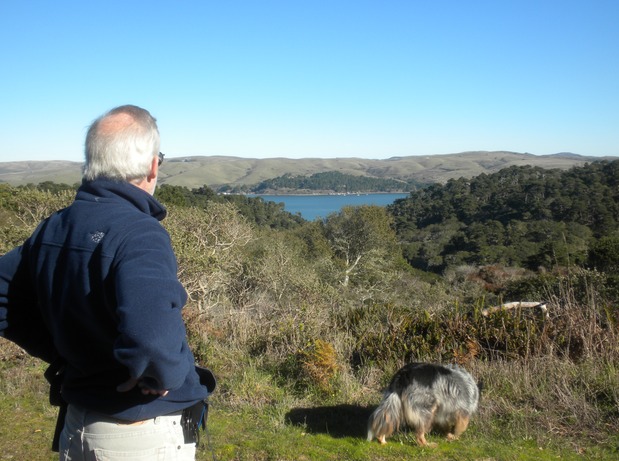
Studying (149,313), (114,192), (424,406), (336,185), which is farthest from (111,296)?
(336,185)

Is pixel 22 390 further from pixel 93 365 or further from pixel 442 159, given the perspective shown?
pixel 442 159

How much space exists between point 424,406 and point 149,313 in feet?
11.3

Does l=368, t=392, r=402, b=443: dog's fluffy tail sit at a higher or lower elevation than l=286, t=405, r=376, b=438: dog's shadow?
higher

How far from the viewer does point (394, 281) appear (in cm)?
2769

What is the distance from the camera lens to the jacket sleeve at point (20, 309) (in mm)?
1761

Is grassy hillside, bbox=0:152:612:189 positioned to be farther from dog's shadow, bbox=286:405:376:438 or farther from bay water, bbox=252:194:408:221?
dog's shadow, bbox=286:405:376:438

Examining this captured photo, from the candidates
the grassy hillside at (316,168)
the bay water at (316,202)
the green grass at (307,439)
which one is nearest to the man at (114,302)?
the green grass at (307,439)

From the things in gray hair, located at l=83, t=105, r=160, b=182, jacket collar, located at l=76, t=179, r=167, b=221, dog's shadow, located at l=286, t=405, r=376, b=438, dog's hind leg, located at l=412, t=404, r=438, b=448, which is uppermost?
gray hair, located at l=83, t=105, r=160, b=182

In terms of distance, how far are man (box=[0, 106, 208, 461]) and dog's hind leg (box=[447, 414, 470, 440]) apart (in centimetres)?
313

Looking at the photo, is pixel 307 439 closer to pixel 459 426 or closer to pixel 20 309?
pixel 459 426

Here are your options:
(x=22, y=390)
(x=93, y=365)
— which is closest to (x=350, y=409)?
(x=22, y=390)

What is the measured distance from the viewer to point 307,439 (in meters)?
4.34

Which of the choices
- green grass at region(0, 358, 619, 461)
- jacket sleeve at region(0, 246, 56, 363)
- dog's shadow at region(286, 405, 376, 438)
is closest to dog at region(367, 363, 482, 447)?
green grass at region(0, 358, 619, 461)

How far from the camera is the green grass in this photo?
3.99 m
